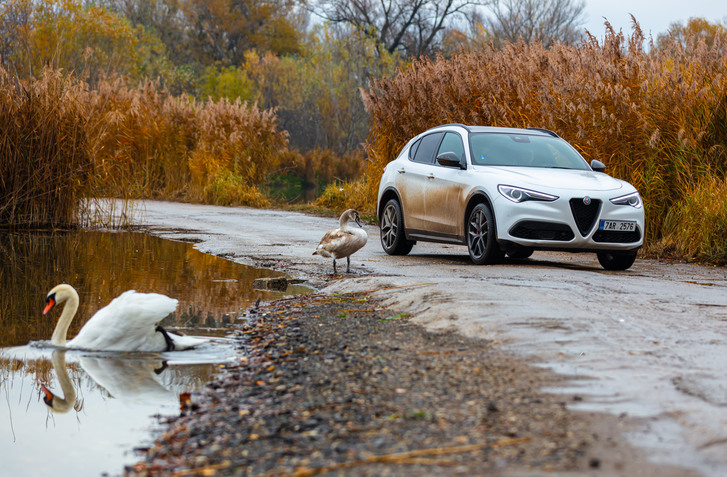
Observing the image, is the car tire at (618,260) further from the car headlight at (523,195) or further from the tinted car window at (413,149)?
the tinted car window at (413,149)

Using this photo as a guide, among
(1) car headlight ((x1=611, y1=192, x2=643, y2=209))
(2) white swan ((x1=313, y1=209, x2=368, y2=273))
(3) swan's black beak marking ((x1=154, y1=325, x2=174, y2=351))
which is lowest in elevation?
(3) swan's black beak marking ((x1=154, y1=325, x2=174, y2=351))

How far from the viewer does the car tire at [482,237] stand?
11188 millimetres

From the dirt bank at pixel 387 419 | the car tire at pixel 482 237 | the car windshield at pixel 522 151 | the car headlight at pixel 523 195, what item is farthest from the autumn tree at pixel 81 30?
the dirt bank at pixel 387 419

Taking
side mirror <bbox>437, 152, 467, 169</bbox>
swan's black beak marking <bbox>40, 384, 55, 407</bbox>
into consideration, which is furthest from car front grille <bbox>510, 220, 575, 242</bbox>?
swan's black beak marking <bbox>40, 384, 55, 407</bbox>

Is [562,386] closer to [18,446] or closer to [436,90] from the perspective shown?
[18,446]

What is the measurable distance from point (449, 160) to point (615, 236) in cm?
223

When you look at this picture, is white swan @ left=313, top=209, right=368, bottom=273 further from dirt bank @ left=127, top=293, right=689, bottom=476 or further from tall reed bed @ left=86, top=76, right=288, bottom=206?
tall reed bed @ left=86, top=76, right=288, bottom=206

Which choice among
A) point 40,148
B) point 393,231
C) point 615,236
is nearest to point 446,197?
point 393,231

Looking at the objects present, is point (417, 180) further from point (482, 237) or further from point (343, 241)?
point (343, 241)

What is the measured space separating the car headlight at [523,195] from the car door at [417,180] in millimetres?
1889

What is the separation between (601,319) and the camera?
674cm

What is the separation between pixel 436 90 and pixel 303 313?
37.1 feet

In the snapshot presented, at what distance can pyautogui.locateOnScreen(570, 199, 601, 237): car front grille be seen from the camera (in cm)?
1091

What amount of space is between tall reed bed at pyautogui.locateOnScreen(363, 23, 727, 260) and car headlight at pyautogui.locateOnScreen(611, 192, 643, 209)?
1.85 meters
